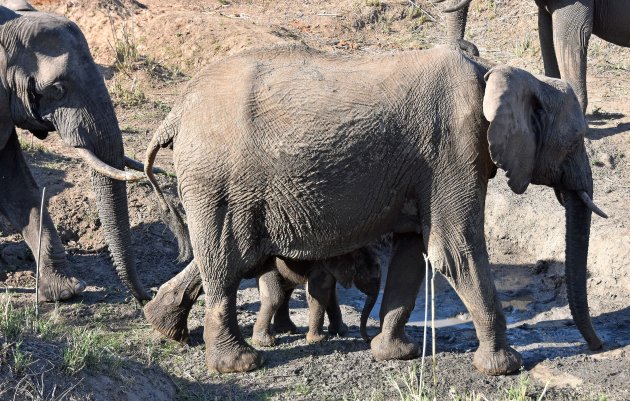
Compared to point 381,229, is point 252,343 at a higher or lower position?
lower

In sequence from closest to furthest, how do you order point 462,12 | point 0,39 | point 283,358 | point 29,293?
point 283,358 < point 0,39 < point 29,293 < point 462,12

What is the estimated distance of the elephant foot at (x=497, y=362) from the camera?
7.09 meters

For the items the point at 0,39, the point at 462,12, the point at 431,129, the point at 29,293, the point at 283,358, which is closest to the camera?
the point at 431,129

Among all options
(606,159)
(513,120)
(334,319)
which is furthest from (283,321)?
(606,159)

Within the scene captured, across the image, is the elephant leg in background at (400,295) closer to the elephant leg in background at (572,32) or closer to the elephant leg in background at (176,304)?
the elephant leg in background at (176,304)

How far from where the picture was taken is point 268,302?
7566 mm

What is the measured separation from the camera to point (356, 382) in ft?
23.0

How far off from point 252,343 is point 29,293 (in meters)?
2.01

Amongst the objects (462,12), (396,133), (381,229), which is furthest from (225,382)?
(462,12)

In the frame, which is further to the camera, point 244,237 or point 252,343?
point 252,343

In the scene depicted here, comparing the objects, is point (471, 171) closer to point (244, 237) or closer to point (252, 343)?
point (244, 237)

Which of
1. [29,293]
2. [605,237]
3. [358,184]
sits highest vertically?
[358,184]

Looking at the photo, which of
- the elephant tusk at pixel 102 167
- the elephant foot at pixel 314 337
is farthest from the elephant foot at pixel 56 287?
the elephant foot at pixel 314 337

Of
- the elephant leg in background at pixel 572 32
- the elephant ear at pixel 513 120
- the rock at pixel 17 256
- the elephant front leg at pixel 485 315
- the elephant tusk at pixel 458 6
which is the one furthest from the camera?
the elephant tusk at pixel 458 6
